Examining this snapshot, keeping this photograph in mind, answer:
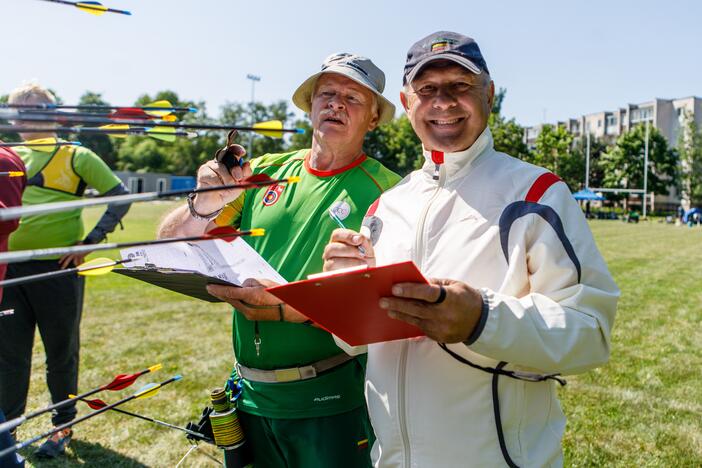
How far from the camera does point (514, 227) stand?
1574 millimetres

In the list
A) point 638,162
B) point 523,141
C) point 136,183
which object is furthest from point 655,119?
point 136,183

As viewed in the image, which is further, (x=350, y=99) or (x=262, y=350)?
(x=350, y=99)

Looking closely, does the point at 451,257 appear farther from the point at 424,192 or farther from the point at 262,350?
the point at 262,350

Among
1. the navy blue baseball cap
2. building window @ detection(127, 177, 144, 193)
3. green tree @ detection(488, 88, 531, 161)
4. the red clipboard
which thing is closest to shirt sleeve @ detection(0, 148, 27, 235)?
the red clipboard

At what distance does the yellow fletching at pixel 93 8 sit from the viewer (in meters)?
1.36

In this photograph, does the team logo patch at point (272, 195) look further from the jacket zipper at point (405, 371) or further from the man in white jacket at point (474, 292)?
the jacket zipper at point (405, 371)

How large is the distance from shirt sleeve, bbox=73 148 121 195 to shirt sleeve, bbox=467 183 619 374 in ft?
11.8

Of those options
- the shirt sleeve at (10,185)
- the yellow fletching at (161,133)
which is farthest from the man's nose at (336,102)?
the shirt sleeve at (10,185)

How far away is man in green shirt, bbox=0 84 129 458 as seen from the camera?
3.78m

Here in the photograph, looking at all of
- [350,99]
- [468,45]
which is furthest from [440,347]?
[350,99]

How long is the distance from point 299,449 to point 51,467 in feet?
7.97

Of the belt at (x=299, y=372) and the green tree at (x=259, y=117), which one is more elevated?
the green tree at (x=259, y=117)

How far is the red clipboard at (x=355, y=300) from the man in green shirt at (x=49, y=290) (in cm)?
302

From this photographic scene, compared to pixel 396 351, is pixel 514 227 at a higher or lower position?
higher
